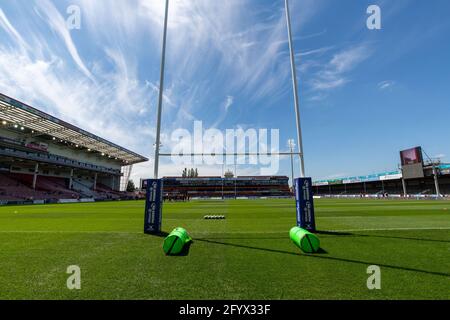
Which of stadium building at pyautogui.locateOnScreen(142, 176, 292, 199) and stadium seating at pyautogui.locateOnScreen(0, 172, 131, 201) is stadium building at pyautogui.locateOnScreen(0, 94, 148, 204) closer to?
stadium seating at pyautogui.locateOnScreen(0, 172, 131, 201)

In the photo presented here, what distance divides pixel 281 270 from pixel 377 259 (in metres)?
2.19

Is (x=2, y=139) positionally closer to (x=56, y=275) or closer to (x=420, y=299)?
(x=56, y=275)

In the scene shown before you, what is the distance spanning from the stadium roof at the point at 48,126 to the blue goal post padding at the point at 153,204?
102 feet

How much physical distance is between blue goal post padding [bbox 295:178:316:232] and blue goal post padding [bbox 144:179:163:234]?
4.87 meters

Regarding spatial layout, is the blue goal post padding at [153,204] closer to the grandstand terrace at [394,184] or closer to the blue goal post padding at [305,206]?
the blue goal post padding at [305,206]

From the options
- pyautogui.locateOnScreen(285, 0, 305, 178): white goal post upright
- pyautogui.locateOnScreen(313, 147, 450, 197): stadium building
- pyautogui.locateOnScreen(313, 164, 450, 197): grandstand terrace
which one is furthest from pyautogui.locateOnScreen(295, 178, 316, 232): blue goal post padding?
pyautogui.locateOnScreen(313, 164, 450, 197): grandstand terrace

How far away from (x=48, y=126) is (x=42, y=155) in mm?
6466

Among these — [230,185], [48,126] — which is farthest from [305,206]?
[230,185]

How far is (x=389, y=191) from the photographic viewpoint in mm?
60156

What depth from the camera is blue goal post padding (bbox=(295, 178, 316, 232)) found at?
727cm

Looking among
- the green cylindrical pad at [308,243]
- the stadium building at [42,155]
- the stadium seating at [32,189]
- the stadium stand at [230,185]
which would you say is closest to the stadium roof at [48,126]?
the stadium building at [42,155]

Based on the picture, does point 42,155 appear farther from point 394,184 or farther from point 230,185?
point 394,184

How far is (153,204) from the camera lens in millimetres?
7414
